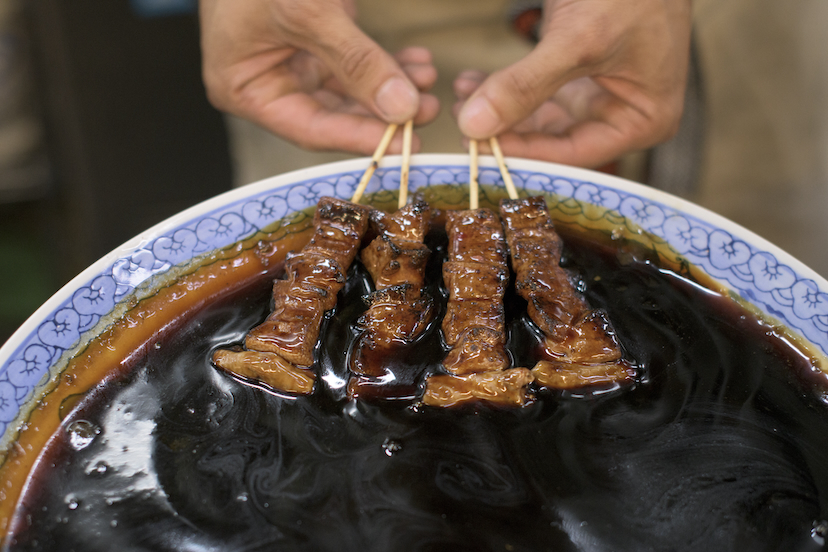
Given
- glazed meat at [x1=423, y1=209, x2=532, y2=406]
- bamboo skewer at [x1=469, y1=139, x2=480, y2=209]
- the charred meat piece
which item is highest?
bamboo skewer at [x1=469, y1=139, x2=480, y2=209]

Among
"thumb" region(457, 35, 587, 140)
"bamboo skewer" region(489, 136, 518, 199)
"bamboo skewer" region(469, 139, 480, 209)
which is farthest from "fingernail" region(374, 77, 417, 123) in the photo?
"bamboo skewer" region(489, 136, 518, 199)

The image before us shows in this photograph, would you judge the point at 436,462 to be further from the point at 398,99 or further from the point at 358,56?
the point at 358,56

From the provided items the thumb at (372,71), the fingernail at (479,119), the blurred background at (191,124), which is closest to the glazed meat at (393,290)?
the fingernail at (479,119)

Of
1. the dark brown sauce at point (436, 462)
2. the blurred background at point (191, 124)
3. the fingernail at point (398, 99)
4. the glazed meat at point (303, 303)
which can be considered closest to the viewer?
the dark brown sauce at point (436, 462)

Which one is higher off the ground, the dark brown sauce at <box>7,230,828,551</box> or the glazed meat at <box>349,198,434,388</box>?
the glazed meat at <box>349,198,434,388</box>

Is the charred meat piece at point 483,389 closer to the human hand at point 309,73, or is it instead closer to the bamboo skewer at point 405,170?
the bamboo skewer at point 405,170

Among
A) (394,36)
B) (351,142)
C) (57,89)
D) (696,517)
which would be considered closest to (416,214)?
(351,142)

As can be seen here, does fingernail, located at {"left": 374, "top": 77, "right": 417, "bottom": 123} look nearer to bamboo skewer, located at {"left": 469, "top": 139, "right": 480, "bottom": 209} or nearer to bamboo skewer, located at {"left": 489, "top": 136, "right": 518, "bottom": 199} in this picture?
bamboo skewer, located at {"left": 469, "top": 139, "right": 480, "bottom": 209}
